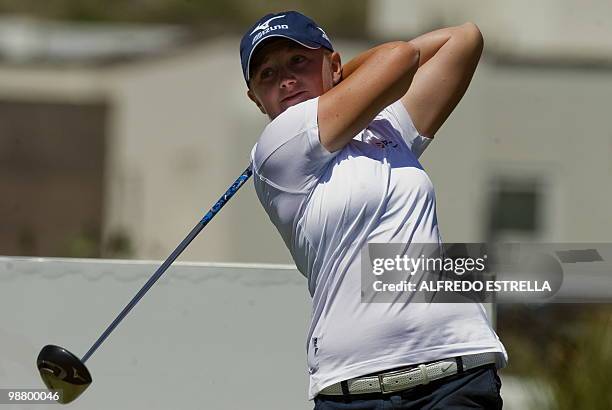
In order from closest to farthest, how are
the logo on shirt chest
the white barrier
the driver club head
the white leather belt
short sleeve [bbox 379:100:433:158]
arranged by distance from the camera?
1. the white leather belt
2. the logo on shirt chest
3. short sleeve [bbox 379:100:433:158]
4. the driver club head
5. the white barrier

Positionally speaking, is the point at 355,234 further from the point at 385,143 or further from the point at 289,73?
the point at 289,73

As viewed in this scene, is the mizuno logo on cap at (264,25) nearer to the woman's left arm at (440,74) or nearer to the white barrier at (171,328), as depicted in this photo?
the woman's left arm at (440,74)

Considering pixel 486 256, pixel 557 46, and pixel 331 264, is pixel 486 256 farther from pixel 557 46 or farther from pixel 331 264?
pixel 557 46

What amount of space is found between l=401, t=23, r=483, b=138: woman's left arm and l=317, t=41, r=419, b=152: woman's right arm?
0.88 ft

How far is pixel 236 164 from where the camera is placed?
2200 cm

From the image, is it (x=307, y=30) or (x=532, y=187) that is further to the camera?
(x=532, y=187)

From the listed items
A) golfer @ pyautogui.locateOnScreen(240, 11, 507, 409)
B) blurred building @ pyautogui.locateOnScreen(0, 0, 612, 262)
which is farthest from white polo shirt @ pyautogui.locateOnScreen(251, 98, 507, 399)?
blurred building @ pyautogui.locateOnScreen(0, 0, 612, 262)

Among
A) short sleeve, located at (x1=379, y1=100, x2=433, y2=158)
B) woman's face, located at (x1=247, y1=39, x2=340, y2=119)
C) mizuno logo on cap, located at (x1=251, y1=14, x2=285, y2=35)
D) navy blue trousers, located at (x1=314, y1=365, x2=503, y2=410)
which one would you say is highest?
mizuno logo on cap, located at (x1=251, y1=14, x2=285, y2=35)

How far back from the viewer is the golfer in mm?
3256

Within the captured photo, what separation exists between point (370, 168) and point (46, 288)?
5.20 ft

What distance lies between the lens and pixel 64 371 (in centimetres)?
390

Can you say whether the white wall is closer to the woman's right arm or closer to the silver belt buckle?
the woman's right arm

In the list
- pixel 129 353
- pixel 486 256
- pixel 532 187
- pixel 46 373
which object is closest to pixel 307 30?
pixel 486 256

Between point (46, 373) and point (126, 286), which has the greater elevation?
point (126, 286)
